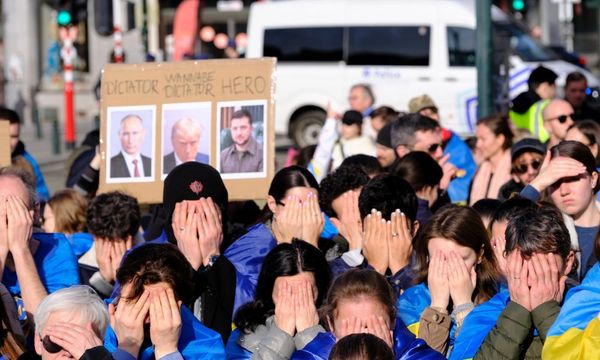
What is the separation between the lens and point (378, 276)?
445 centimetres

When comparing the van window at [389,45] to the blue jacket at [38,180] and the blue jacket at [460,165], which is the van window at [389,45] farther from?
the blue jacket at [38,180]

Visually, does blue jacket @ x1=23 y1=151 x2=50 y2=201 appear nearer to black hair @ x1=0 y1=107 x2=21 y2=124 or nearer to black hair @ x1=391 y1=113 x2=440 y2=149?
black hair @ x1=0 y1=107 x2=21 y2=124

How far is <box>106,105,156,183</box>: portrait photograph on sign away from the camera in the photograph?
7.02m

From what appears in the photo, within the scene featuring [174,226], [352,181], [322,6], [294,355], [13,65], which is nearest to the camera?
[294,355]

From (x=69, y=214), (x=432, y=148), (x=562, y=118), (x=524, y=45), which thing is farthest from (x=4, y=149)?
(x=524, y=45)

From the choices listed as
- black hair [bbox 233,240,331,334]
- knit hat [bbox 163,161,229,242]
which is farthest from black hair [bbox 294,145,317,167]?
black hair [bbox 233,240,331,334]

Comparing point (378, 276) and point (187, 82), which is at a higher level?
point (187, 82)

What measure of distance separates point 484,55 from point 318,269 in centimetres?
660

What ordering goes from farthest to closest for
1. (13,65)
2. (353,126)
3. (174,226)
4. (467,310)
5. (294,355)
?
(13,65)
(353,126)
(174,226)
(467,310)
(294,355)

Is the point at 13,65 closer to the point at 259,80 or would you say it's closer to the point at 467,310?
the point at 259,80

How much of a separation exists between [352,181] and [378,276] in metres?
2.18

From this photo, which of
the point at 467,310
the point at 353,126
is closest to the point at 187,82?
the point at 467,310

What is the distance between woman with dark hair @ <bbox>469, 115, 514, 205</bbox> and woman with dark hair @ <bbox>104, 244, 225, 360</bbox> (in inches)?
170

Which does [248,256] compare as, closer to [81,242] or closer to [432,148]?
[81,242]
